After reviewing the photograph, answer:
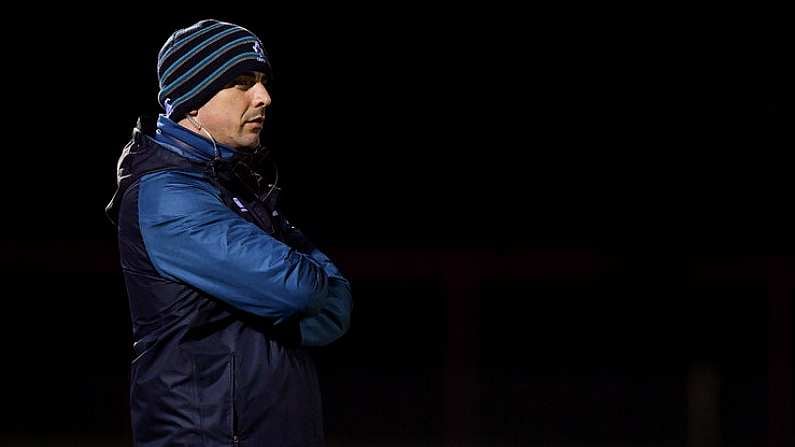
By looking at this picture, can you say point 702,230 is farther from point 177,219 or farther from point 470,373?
point 177,219

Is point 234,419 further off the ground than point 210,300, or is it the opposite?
point 210,300

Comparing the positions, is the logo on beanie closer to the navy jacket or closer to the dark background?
the navy jacket

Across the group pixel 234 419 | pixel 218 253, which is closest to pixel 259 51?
pixel 218 253

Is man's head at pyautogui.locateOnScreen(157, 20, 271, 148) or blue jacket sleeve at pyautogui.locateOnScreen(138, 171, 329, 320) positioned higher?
man's head at pyautogui.locateOnScreen(157, 20, 271, 148)

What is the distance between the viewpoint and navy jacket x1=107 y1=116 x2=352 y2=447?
1.97 meters

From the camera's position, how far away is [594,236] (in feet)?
30.6

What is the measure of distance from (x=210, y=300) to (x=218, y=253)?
0.27 ft

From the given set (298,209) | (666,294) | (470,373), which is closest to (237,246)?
(470,373)

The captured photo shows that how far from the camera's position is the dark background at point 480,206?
6746 mm

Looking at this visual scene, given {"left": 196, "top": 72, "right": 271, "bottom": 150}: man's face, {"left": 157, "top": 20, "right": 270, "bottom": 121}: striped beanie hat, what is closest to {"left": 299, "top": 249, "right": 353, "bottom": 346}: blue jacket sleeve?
{"left": 196, "top": 72, "right": 271, "bottom": 150}: man's face

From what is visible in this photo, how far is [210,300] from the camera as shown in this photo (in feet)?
6.55

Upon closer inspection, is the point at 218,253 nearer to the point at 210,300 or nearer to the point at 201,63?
the point at 210,300

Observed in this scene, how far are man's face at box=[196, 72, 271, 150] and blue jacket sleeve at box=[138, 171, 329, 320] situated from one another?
16cm

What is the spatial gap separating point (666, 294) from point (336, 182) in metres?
3.35
